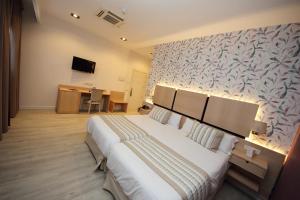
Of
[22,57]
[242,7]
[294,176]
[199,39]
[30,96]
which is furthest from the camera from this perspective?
[30,96]

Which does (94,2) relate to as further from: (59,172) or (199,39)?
(59,172)

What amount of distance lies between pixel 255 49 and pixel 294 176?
2031 mm

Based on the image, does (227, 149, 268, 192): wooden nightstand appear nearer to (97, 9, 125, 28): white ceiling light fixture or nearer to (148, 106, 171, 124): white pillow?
(148, 106, 171, 124): white pillow

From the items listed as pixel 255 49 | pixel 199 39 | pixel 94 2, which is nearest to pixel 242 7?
pixel 255 49

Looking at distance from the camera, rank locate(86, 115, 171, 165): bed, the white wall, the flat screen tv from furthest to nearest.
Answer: the flat screen tv → the white wall → locate(86, 115, 171, 165): bed

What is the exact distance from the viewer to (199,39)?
11.3 ft

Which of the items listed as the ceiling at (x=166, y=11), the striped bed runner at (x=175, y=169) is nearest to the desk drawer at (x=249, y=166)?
the striped bed runner at (x=175, y=169)

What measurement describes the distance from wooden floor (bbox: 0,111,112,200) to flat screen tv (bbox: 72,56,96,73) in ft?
7.45

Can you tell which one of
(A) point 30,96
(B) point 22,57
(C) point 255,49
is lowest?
(A) point 30,96

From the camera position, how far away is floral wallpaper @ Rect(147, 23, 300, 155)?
7.19 feet

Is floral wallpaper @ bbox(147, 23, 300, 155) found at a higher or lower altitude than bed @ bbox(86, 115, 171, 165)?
higher

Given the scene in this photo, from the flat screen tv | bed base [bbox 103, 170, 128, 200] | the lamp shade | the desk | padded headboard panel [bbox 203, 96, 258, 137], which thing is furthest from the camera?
the flat screen tv

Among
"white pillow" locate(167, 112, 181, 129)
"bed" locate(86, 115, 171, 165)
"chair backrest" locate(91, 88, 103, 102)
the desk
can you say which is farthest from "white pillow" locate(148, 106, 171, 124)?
the desk

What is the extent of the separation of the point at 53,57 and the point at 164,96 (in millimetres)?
3683
